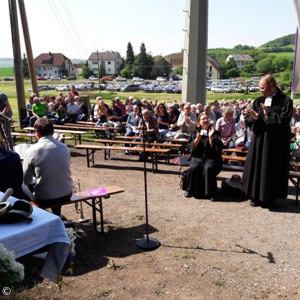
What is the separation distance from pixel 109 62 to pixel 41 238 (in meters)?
119

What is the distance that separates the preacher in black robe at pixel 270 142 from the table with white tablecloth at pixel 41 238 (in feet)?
12.7

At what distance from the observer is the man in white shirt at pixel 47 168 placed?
450 cm

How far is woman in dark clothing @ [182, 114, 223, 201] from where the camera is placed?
21.4 feet

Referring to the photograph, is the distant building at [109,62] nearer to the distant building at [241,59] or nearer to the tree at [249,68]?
the distant building at [241,59]

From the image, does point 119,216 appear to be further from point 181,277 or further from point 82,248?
point 181,277

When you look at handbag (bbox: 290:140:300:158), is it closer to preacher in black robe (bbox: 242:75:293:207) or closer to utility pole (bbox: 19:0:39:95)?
preacher in black robe (bbox: 242:75:293:207)

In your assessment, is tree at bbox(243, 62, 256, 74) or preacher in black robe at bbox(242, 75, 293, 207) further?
tree at bbox(243, 62, 256, 74)

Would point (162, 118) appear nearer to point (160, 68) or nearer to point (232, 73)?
point (160, 68)

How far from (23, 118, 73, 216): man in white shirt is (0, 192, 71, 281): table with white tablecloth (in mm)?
1575

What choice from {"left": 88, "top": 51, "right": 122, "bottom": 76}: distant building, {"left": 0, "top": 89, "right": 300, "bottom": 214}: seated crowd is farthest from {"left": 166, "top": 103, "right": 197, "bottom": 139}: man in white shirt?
{"left": 88, "top": 51, "right": 122, "bottom": 76}: distant building

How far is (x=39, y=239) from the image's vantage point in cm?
272

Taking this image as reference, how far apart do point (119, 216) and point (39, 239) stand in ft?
10.2

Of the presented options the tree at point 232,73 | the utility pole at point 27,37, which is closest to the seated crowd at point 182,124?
the utility pole at point 27,37

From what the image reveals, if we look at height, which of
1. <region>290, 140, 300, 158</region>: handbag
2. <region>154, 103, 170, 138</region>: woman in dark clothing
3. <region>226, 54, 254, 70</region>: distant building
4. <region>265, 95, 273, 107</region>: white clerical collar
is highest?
<region>226, 54, 254, 70</region>: distant building
